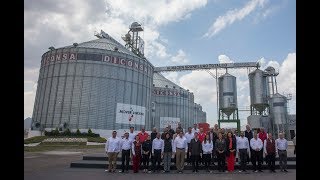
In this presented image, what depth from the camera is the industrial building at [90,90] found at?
50.1 meters

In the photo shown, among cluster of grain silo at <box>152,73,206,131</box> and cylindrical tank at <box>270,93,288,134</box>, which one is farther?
cluster of grain silo at <box>152,73,206,131</box>

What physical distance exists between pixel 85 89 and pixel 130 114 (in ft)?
32.0

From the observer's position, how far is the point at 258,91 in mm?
52875

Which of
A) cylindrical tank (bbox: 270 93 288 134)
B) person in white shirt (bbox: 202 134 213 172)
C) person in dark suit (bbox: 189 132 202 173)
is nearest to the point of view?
person in dark suit (bbox: 189 132 202 173)

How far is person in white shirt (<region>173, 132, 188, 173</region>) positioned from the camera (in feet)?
48.1

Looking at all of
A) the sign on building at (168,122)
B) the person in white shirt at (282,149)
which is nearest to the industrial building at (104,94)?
the sign on building at (168,122)

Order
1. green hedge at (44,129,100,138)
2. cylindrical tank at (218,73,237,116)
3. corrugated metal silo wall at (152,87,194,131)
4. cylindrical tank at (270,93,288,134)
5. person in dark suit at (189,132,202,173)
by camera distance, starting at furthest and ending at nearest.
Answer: corrugated metal silo wall at (152,87,194,131)
cylindrical tank at (270,93,288,134)
cylindrical tank at (218,73,237,116)
green hedge at (44,129,100,138)
person in dark suit at (189,132,202,173)

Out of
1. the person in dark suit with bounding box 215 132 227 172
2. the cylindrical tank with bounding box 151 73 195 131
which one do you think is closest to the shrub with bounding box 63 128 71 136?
the cylindrical tank with bounding box 151 73 195 131

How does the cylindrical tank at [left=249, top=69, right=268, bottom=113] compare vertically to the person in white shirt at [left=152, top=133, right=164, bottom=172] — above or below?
above

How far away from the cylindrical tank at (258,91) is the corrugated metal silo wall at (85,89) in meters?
21.8

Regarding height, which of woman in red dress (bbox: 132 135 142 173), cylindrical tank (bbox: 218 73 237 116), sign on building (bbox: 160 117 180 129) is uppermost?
cylindrical tank (bbox: 218 73 237 116)

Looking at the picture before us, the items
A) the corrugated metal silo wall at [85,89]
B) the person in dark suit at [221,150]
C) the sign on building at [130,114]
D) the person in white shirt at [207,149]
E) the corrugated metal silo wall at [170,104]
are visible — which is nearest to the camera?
the person in dark suit at [221,150]

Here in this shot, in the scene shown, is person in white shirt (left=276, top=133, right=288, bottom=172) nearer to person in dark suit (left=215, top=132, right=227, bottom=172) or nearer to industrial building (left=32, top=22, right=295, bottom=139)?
person in dark suit (left=215, top=132, right=227, bottom=172)

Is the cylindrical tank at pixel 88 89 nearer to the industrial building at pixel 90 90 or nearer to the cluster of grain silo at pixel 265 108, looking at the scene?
the industrial building at pixel 90 90
